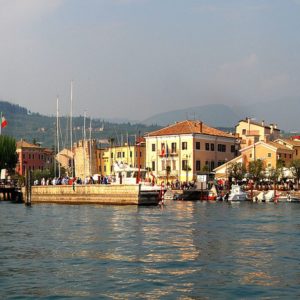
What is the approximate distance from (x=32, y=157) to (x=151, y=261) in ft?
494

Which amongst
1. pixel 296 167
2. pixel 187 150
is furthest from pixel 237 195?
pixel 187 150

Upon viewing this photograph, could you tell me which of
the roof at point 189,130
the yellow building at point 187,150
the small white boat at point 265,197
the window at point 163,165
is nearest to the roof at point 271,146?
the yellow building at point 187,150

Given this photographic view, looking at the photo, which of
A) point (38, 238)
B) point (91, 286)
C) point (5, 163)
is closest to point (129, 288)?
point (91, 286)

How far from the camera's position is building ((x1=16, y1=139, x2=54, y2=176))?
555ft

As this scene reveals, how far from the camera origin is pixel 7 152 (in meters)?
115

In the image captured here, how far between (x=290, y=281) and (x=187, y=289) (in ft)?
12.4

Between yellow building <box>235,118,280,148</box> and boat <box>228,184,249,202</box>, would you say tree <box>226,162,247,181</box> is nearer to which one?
boat <box>228,184,249,202</box>

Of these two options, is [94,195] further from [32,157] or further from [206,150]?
[32,157]

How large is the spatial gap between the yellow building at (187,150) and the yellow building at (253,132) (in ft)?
9.16

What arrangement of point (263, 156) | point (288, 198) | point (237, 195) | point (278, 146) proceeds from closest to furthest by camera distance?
point (288, 198) < point (237, 195) < point (263, 156) < point (278, 146)

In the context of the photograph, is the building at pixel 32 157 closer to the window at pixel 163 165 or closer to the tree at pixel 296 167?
the window at pixel 163 165

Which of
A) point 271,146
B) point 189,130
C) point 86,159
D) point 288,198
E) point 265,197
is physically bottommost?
point 288,198

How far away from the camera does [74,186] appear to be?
80.5 metres

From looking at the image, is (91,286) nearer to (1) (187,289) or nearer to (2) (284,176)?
(1) (187,289)
